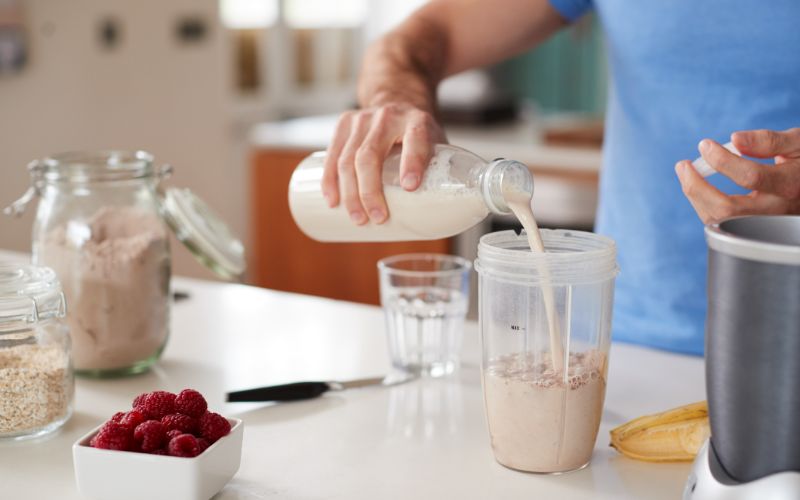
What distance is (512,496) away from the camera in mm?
825

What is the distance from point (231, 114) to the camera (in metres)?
4.42

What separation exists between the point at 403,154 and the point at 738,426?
16.6 inches

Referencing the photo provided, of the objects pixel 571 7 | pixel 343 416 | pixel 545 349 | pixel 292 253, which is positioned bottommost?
pixel 292 253

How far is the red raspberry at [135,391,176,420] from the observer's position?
0.82 m

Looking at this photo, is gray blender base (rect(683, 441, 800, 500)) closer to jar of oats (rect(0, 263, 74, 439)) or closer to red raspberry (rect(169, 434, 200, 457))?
red raspberry (rect(169, 434, 200, 457))

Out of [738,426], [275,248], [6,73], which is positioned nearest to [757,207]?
[738,426]

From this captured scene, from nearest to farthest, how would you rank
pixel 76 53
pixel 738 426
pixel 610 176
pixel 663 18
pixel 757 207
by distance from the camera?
pixel 738 426 < pixel 757 207 < pixel 663 18 < pixel 610 176 < pixel 76 53

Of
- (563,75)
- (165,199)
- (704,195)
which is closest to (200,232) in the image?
(165,199)

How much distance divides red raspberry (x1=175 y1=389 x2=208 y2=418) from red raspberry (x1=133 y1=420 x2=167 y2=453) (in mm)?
28

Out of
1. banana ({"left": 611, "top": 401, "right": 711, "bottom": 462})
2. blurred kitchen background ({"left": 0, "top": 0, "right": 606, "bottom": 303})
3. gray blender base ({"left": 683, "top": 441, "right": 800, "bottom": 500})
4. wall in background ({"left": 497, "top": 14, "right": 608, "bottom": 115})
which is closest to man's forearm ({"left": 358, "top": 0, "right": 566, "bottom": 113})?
banana ({"left": 611, "top": 401, "right": 711, "bottom": 462})

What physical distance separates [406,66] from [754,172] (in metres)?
0.64

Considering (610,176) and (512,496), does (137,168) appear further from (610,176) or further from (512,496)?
(610,176)

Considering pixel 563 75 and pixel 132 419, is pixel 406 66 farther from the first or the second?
pixel 563 75

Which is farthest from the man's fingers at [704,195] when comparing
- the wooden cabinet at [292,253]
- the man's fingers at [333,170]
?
the wooden cabinet at [292,253]
